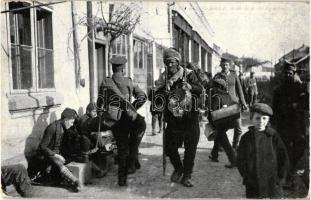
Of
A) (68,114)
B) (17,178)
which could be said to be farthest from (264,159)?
(17,178)

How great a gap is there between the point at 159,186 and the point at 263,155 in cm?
110

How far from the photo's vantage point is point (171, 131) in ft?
12.2

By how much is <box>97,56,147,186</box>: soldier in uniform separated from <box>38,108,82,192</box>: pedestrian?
0.41 m

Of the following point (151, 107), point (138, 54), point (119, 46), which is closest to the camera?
point (151, 107)

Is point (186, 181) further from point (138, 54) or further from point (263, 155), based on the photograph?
point (138, 54)

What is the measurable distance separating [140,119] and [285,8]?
1809mm

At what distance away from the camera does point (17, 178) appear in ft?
10.8

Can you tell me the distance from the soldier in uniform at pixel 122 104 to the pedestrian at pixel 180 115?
286mm

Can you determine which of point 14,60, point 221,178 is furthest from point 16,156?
point 221,178

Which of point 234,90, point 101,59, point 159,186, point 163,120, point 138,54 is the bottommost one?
point 159,186

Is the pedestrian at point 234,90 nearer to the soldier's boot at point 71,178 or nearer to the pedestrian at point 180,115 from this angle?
the pedestrian at point 180,115

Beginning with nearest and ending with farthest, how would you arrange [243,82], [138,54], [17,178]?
[17,178] < [243,82] < [138,54]

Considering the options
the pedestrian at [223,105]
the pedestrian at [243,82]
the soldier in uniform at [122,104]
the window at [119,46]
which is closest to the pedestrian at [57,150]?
the soldier in uniform at [122,104]

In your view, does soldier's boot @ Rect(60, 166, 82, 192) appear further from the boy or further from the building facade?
the boy
